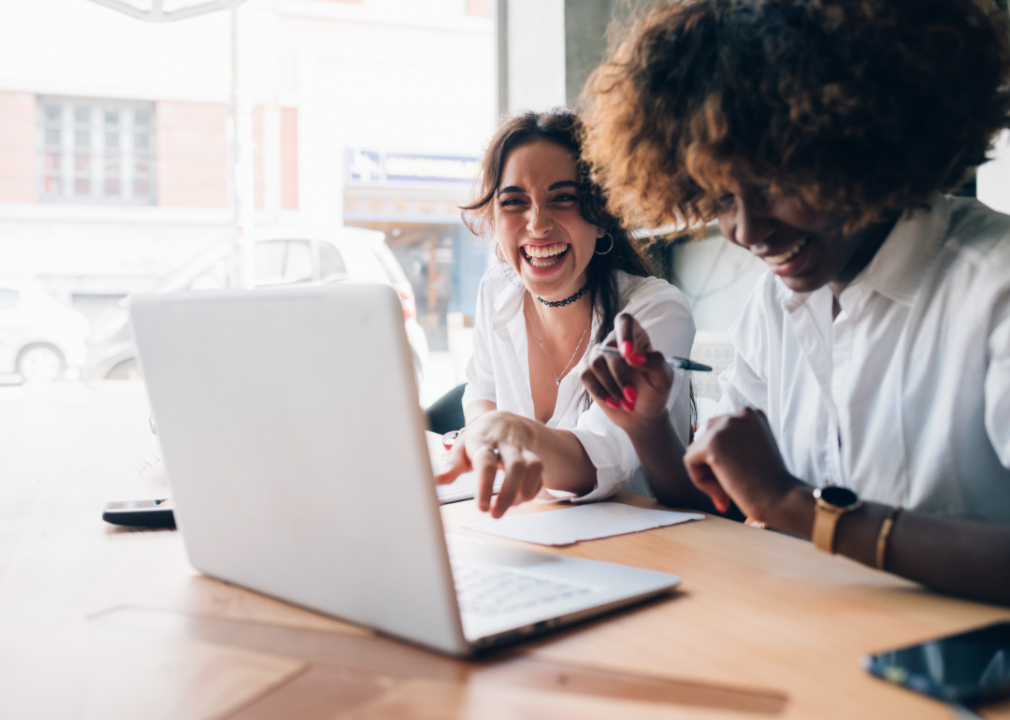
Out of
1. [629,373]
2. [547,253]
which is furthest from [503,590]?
[547,253]

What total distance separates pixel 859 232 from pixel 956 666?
0.60 meters

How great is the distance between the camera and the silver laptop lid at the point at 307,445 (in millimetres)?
508

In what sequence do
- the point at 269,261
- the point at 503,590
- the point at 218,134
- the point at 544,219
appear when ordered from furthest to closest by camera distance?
the point at 218,134, the point at 269,261, the point at 544,219, the point at 503,590

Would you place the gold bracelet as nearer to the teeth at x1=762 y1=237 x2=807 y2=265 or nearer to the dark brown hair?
the teeth at x1=762 y1=237 x2=807 y2=265

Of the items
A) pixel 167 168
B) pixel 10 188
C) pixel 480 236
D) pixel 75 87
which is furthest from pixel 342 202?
pixel 480 236

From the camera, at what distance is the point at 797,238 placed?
0.91 m

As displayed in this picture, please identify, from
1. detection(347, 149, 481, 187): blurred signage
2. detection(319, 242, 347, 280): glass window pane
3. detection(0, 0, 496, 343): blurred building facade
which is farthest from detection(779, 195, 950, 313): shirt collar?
detection(347, 149, 481, 187): blurred signage

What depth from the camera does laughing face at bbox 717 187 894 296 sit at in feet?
2.93

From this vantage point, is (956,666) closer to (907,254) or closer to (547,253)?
(907,254)

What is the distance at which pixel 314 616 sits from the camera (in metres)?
0.66

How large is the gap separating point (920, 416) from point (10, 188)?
31.6ft

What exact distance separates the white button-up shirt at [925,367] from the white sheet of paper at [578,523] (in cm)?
24

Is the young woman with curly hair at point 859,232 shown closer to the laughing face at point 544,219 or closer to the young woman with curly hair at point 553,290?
the young woman with curly hair at point 553,290

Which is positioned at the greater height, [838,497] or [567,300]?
[567,300]
